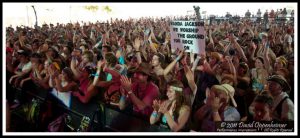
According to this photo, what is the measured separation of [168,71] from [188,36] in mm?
431

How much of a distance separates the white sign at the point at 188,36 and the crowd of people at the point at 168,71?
0.30 feet

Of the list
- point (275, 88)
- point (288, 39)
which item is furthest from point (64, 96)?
point (288, 39)

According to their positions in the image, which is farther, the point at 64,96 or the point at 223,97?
the point at 64,96

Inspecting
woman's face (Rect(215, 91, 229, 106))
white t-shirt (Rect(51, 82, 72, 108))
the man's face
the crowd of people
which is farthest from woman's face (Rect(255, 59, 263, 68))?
white t-shirt (Rect(51, 82, 72, 108))

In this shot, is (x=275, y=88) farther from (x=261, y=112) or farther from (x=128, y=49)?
(x=128, y=49)

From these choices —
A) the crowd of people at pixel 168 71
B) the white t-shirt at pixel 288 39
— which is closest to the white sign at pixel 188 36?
the crowd of people at pixel 168 71

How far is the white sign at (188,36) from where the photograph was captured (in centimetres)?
374

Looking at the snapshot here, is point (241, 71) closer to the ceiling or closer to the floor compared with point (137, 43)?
closer to the floor

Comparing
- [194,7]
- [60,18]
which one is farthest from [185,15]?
[60,18]

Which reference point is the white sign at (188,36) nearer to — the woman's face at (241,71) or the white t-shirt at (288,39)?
the woman's face at (241,71)

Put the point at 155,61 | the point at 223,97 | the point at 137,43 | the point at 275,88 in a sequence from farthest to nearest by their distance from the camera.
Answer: the point at 137,43 < the point at 155,61 < the point at 223,97 < the point at 275,88

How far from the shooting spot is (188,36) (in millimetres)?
3836

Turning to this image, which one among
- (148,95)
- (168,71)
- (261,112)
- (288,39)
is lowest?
(261,112)

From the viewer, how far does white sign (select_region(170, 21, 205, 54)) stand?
3742mm
